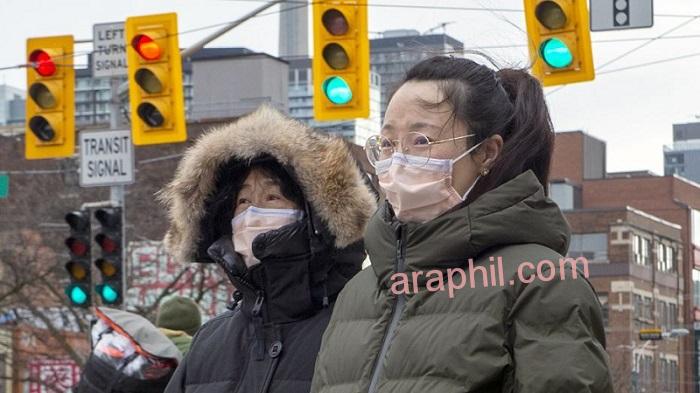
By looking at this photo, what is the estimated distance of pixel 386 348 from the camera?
376cm

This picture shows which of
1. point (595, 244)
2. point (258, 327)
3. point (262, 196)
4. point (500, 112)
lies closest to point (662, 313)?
point (595, 244)

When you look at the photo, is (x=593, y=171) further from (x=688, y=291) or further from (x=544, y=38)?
(x=544, y=38)

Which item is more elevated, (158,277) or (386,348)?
(386,348)

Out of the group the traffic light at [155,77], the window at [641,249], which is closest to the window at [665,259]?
the window at [641,249]

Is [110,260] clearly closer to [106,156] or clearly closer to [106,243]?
[106,243]

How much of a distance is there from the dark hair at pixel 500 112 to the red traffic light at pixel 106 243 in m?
15.5

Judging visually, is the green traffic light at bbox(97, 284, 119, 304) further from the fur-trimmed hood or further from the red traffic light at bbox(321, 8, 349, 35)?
the fur-trimmed hood

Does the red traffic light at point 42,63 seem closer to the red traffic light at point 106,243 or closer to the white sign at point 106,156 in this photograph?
the white sign at point 106,156

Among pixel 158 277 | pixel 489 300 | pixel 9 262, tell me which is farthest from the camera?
pixel 158 277

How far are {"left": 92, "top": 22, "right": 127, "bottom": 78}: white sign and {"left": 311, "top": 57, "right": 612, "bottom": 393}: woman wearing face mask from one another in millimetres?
15638

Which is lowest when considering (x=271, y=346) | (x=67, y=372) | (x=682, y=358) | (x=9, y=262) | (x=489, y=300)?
(x=682, y=358)

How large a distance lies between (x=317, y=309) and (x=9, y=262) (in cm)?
2739

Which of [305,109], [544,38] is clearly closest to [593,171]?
[544,38]

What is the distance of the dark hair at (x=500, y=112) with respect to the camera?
393 cm
